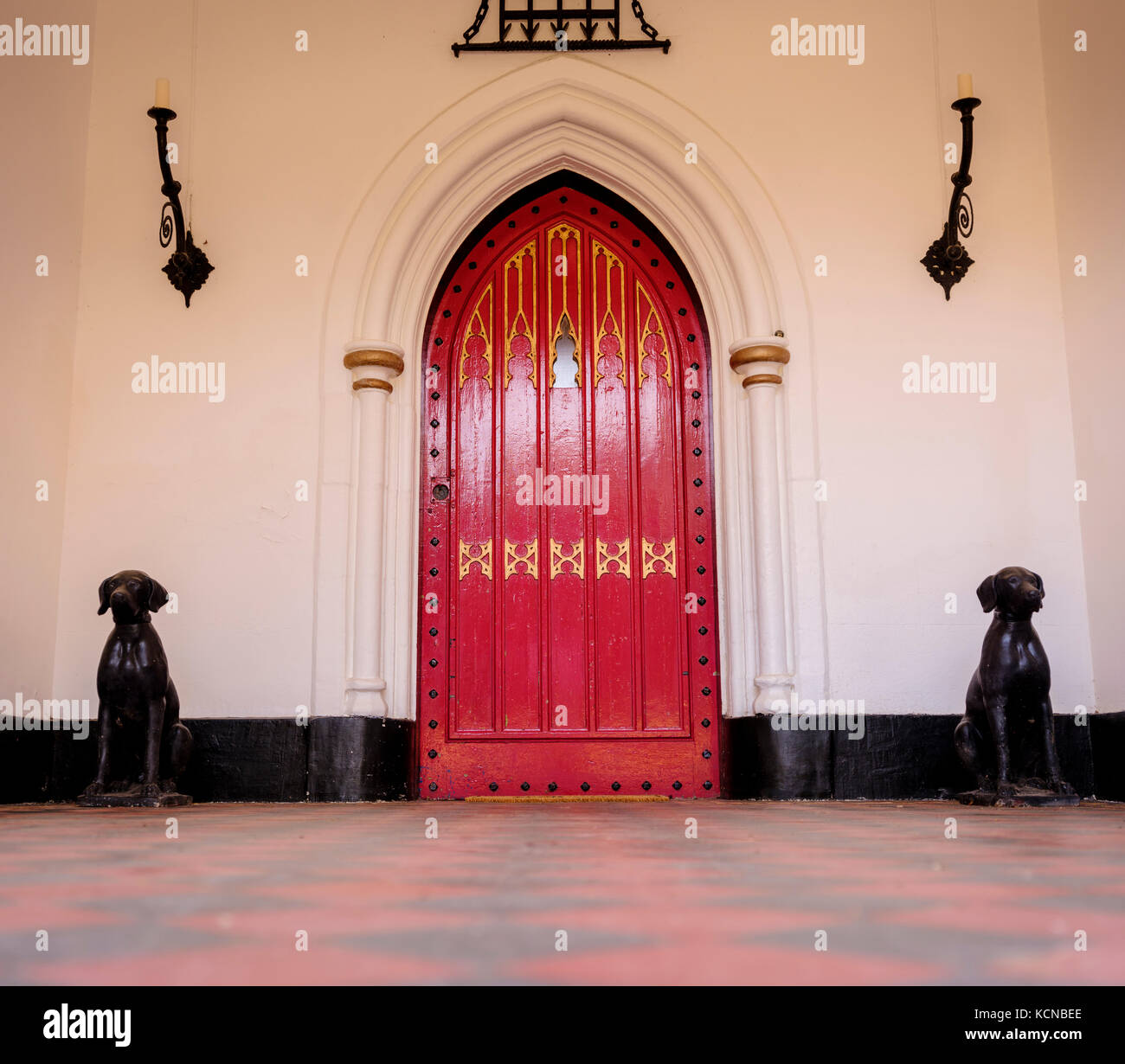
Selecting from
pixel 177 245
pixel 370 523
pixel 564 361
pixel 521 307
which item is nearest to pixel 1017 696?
pixel 564 361

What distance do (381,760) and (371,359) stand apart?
172 cm

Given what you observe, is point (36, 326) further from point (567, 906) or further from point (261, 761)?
point (567, 906)

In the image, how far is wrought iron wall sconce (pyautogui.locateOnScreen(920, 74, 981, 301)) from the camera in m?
4.32

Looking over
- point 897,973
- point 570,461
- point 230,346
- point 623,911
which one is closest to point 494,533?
point 570,461

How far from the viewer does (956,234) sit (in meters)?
4.54

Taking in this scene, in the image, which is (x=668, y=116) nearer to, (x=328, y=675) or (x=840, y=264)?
→ (x=840, y=264)

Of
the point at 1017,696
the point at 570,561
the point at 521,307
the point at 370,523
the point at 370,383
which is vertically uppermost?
the point at 521,307

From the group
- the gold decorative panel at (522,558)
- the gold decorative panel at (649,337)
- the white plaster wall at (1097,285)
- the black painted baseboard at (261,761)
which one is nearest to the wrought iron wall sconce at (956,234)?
the white plaster wall at (1097,285)

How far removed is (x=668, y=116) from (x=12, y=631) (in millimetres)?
3612

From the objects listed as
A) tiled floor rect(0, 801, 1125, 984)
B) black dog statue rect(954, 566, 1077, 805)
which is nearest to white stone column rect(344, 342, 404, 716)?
tiled floor rect(0, 801, 1125, 984)

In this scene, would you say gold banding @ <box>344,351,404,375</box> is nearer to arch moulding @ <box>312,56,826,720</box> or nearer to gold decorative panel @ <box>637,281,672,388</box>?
arch moulding @ <box>312,56,826,720</box>

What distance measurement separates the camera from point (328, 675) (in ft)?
14.2

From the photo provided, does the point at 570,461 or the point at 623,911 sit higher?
the point at 570,461

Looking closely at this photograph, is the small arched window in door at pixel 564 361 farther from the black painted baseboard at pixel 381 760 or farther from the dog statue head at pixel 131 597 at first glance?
the dog statue head at pixel 131 597
